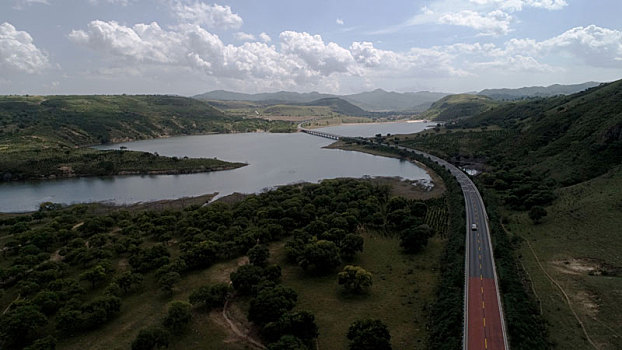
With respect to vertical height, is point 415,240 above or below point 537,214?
below

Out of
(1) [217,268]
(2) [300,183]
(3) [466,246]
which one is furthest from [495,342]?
(2) [300,183]

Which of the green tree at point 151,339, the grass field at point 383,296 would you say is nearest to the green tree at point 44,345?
the green tree at point 151,339

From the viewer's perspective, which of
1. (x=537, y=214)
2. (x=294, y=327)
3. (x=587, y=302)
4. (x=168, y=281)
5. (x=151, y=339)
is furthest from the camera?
(x=537, y=214)

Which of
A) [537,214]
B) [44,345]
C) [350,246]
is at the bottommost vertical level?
[44,345]

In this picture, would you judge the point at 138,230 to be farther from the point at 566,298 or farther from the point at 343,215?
the point at 566,298

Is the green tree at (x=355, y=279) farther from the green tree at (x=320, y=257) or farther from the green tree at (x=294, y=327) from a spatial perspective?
the green tree at (x=294, y=327)

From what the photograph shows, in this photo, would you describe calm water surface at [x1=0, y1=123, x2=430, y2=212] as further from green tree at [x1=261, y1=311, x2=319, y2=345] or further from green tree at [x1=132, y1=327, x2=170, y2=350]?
green tree at [x1=261, y1=311, x2=319, y2=345]

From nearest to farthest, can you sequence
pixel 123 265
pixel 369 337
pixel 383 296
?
pixel 369 337
pixel 383 296
pixel 123 265

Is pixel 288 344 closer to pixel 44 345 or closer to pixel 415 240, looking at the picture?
pixel 44 345

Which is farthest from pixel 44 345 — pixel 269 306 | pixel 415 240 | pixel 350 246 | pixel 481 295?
pixel 415 240
